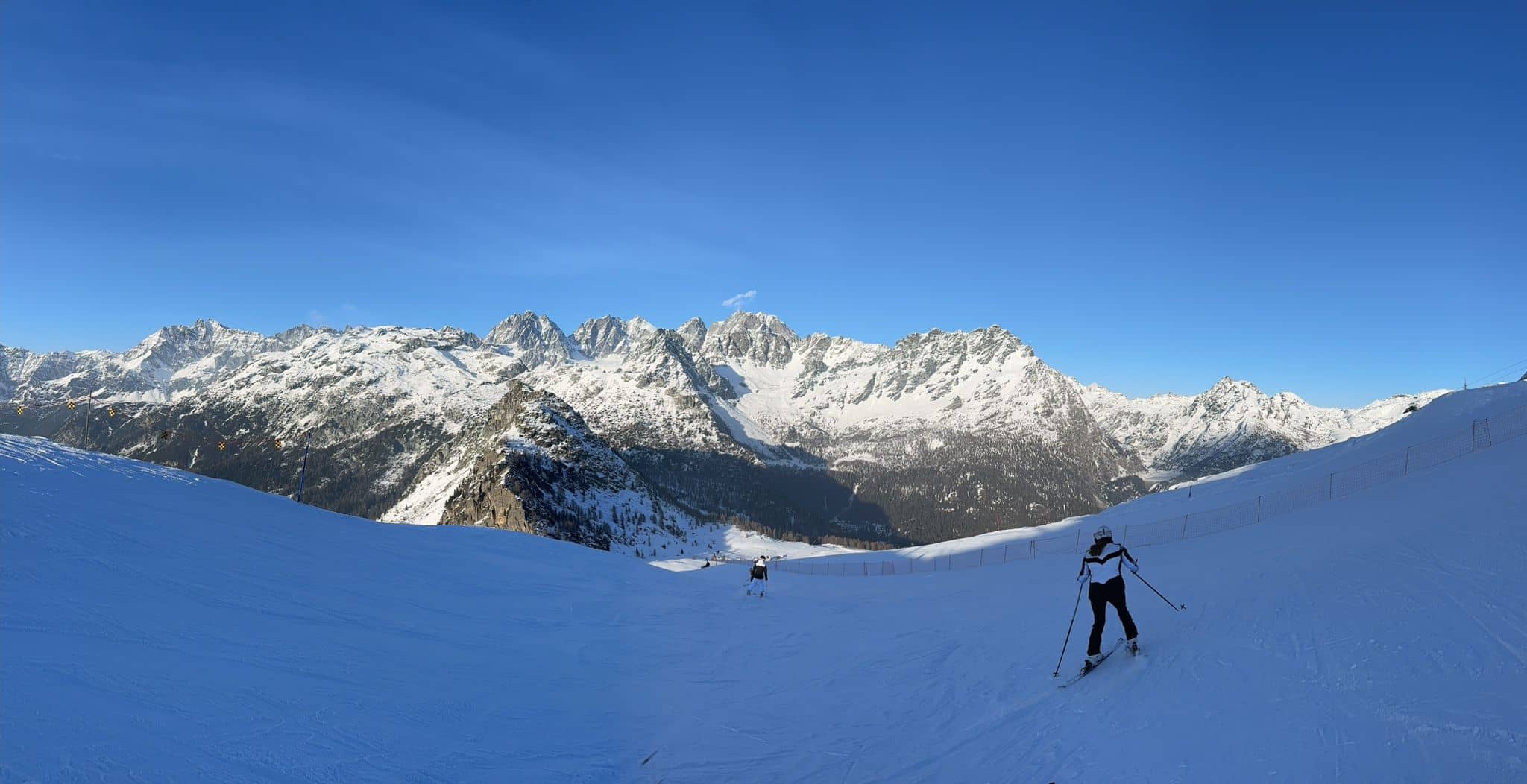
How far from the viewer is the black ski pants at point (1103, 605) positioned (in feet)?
39.1

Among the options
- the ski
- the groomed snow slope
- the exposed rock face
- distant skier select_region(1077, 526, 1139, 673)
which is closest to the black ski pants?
distant skier select_region(1077, 526, 1139, 673)

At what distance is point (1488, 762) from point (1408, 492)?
18105 mm

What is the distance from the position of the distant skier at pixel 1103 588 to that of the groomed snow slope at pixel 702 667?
0.58 m

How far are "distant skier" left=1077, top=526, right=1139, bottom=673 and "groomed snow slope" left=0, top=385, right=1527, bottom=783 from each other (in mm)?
580

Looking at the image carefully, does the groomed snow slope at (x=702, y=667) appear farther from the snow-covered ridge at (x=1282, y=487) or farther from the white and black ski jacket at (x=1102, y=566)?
the snow-covered ridge at (x=1282, y=487)

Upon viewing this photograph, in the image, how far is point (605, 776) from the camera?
1012 cm

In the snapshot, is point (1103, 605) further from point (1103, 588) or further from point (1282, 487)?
point (1282, 487)

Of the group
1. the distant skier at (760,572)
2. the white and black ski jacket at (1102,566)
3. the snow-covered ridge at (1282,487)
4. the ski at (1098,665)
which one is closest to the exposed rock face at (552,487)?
the snow-covered ridge at (1282,487)

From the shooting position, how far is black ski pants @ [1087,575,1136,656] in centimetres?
1191

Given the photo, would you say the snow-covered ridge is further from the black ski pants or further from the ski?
the black ski pants

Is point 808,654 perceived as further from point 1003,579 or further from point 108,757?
point 108,757

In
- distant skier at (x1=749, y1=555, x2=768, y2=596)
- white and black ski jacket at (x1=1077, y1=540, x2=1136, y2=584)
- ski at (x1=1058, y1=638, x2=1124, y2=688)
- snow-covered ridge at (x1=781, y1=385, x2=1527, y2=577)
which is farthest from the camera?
distant skier at (x1=749, y1=555, x2=768, y2=596)

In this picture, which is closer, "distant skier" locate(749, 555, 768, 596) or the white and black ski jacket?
the white and black ski jacket

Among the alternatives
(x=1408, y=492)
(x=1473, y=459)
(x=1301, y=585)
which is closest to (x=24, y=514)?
(x=1301, y=585)
